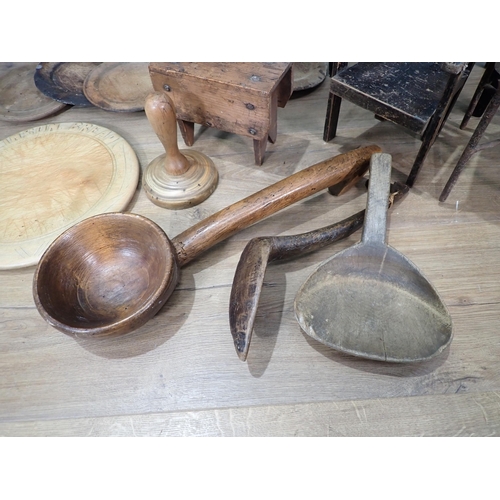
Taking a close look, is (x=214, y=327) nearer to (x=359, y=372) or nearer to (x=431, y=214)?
(x=359, y=372)

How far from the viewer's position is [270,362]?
1.03 meters

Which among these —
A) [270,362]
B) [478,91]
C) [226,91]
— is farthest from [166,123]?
[478,91]

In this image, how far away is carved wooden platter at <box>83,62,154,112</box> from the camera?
5.11 ft

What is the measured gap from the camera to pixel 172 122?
115 cm

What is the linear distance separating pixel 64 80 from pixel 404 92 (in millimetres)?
1373

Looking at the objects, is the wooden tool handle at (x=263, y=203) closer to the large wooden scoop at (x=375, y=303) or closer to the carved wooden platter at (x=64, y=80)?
the large wooden scoop at (x=375, y=303)

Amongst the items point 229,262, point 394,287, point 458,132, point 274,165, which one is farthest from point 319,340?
point 458,132

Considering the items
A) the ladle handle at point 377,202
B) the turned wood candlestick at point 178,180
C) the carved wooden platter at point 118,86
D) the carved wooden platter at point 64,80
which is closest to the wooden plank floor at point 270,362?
the turned wood candlestick at point 178,180

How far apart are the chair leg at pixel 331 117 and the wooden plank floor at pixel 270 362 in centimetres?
29

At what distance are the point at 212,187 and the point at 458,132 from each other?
0.95m

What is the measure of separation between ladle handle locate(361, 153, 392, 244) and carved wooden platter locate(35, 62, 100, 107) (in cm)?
→ 117

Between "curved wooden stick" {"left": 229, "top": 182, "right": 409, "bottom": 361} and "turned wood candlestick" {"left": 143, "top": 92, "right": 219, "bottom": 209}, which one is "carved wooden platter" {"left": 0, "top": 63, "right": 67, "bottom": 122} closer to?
"turned wood candlestick" {"left": 143, "top": 92, "right": 219, "bottom": 209}

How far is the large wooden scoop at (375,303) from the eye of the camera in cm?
98

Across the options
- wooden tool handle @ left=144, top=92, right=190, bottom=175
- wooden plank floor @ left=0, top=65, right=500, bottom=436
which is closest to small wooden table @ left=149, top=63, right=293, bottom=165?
wooden tool handle @ left=144, top=92, right=190, bottom=175
